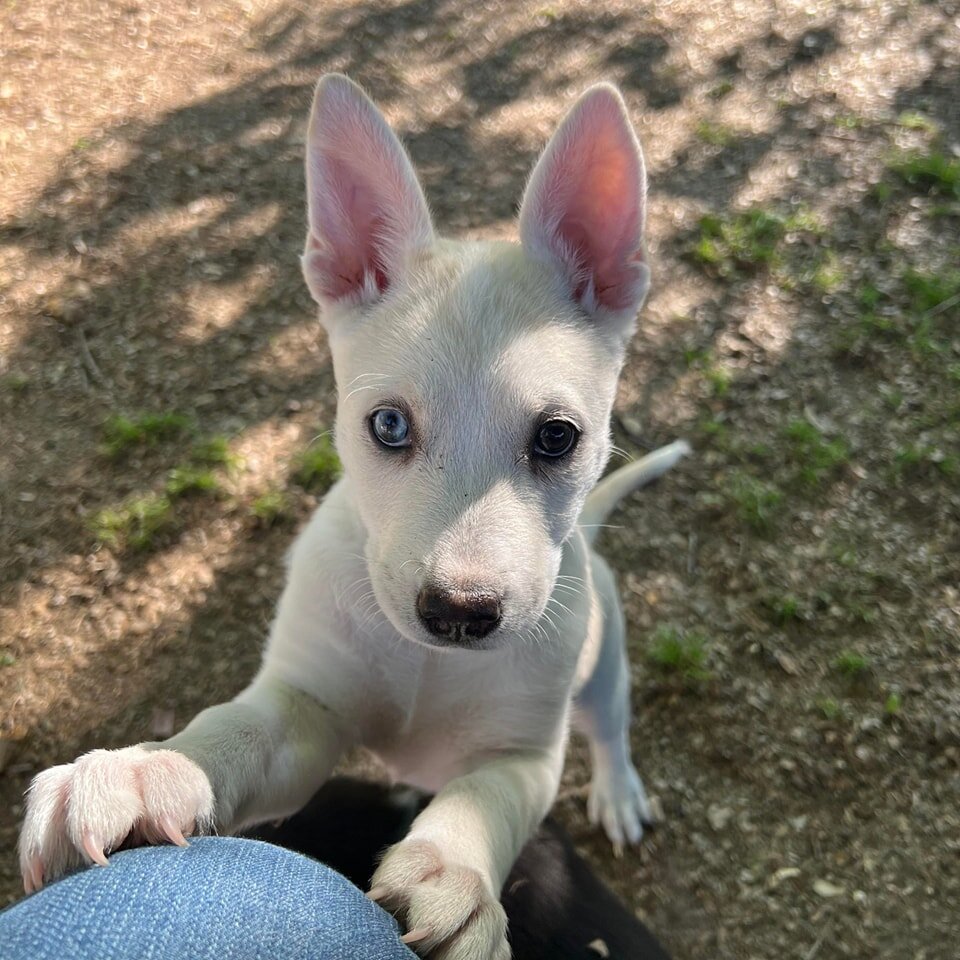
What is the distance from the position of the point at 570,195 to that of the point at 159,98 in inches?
176

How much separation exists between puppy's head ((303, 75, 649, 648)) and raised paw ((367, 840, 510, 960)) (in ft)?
1.58

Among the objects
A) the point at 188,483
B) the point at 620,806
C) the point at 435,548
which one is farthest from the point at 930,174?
the point at 435,548

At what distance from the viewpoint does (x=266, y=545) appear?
3971mm

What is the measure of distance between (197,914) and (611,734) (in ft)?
6.66

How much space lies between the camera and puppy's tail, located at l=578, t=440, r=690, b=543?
126 inches

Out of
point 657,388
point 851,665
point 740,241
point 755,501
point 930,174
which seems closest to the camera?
point 851,665

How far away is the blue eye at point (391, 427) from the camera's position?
6.83 feet

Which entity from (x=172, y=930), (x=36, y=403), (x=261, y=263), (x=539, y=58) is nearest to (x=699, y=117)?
(x=539, y=58)

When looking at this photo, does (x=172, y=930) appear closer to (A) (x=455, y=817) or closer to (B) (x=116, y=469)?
(A) (x=455, y=817)

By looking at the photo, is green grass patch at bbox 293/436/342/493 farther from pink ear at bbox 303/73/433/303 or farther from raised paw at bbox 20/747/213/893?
raised paw at bbox 20/747/213/893

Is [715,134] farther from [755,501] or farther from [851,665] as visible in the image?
[851,665]

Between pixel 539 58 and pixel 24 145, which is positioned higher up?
pixel 24 145

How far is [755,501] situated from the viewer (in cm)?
425

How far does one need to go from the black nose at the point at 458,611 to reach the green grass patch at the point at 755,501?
106 inches
